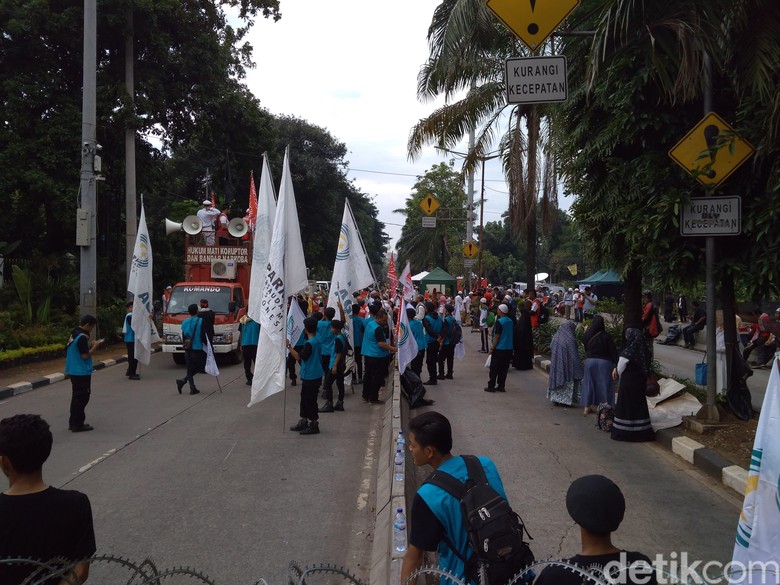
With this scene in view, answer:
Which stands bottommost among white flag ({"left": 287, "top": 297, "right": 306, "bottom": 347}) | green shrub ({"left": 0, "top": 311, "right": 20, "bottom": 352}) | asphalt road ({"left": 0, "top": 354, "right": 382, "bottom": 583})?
asphalt road ({"left": 0, "top": 354, "right": 382, "bottom": 583})

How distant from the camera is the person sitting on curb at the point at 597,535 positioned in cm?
237

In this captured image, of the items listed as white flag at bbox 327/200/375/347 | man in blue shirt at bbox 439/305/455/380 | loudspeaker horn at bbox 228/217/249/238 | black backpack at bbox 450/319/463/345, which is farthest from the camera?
loudspeaker horn at bbox 228/217/249/238

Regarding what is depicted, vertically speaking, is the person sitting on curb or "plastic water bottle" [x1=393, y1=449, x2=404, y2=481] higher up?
the person sitting on curb

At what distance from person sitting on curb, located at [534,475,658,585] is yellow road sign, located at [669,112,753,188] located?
21.0 feet

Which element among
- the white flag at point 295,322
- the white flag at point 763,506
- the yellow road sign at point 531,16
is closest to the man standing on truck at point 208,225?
the white flag at point 295,322

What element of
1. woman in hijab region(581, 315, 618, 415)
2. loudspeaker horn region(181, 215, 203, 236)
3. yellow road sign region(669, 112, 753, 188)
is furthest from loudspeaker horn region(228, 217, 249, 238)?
yellow road sign region(669, 112, 753, 188)

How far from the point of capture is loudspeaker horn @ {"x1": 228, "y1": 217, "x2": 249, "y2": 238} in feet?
61.6

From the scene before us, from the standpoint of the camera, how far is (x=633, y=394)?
8742mm

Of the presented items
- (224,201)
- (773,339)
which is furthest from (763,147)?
(224,201)

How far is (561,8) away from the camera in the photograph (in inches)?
251

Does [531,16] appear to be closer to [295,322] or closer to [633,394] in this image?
[633,394]

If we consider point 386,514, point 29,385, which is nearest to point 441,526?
point 386,514

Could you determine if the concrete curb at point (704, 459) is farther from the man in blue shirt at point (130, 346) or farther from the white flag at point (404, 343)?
the man in blue shirt at point (130, 346)

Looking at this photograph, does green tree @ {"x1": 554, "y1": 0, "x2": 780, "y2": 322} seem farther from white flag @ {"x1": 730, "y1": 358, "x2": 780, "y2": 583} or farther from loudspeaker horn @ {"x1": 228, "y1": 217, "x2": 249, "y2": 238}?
loudspeaker horn @ {"x1": 228, "y1": 217, "x2": 249, "y2": 238}
